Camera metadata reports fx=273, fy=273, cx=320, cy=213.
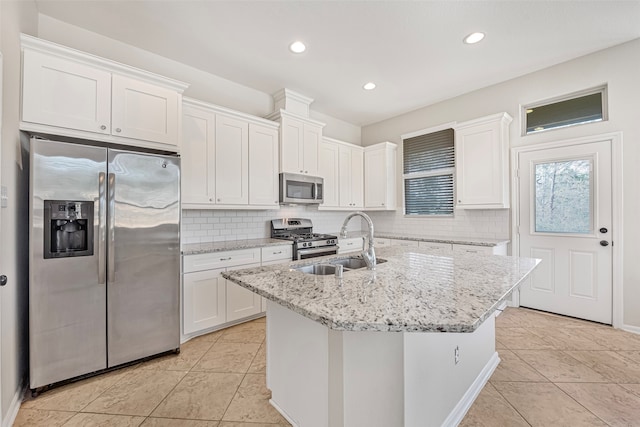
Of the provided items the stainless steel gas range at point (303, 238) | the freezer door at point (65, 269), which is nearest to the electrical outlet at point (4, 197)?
the freezer door at point (65, 269)

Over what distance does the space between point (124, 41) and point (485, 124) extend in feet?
13.9

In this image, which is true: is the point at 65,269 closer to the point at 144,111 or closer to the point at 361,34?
the point at 144,111

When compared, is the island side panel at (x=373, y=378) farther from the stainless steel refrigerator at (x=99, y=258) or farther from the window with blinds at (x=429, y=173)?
the window with blinds at (x=429, y=173)

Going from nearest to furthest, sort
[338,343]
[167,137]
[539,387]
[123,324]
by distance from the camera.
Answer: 1. [338,343]
2. [539,387]
3. [123,324]
4. [167,137]

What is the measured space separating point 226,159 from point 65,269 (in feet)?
5.66

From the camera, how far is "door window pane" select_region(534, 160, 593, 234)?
3.07 meters

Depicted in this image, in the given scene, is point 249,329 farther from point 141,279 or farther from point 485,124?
point 485,124

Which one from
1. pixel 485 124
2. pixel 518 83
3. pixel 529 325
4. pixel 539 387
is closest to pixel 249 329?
pixel 539 387

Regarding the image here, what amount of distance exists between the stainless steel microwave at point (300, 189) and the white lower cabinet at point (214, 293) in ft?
2.76

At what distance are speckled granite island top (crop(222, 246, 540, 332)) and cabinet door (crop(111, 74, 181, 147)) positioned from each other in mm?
1608

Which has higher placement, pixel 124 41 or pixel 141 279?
pixel 124 41

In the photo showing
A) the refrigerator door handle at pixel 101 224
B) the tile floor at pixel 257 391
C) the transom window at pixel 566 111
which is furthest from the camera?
the transom window at pixel 566 111

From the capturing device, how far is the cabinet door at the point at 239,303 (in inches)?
114

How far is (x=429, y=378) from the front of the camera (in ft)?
4.43
